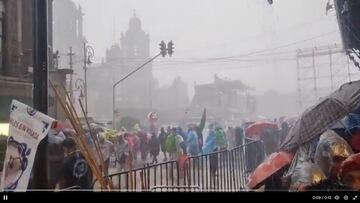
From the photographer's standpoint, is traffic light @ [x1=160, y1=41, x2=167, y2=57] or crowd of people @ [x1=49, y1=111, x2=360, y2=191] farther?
traffic light @ [x1=160, y1=41, x2=167, y2=57]

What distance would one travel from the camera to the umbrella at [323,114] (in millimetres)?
2180

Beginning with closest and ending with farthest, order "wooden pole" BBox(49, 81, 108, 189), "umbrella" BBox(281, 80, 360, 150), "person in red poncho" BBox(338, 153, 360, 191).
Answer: "person in red poncho" BBox(338, 153, 360, 191), "umbrella" BBox(281, 80, 360, 150), "wooden pole" BBox(49, 81, 108, 189)

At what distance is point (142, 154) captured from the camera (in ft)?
7.63

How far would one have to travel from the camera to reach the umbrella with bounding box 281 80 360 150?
2180mm

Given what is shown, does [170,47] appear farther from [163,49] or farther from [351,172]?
[351,172]

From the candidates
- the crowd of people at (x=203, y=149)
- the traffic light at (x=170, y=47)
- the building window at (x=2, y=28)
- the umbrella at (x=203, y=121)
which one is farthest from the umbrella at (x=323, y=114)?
the building window at (x=2, y=28)

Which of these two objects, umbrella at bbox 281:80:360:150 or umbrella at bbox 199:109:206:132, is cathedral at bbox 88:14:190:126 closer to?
umbrella at bbox 199:109:206:132

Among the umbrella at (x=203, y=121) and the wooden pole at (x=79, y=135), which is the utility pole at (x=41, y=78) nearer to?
the wooden pole at (x=79, y=135)

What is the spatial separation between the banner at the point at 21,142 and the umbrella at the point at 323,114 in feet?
5.06

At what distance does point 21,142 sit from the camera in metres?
2.24

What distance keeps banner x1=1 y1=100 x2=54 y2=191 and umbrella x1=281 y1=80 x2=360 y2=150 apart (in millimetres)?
1544

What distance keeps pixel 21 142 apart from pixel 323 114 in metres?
1.95

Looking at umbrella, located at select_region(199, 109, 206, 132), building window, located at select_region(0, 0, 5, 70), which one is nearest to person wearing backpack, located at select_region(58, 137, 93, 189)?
umbrella, located at select_region(199, 109, 206, 132)

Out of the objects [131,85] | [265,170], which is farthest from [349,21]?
[131,85]
